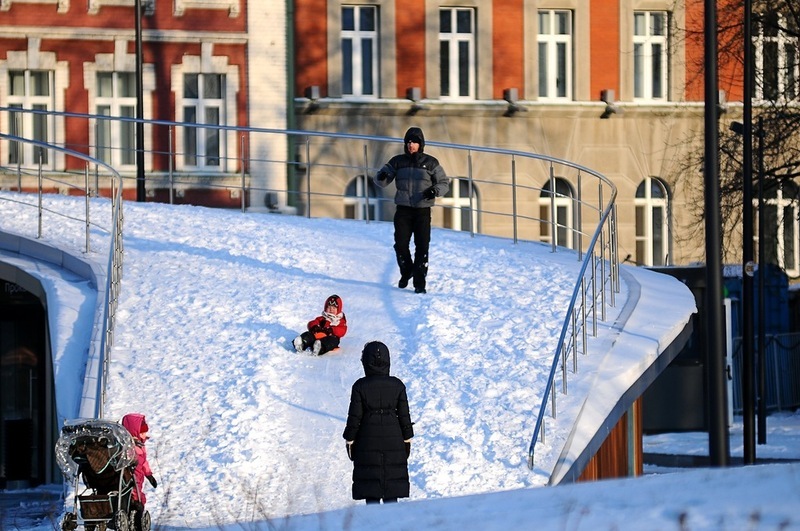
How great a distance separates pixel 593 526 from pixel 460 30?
33789 mm

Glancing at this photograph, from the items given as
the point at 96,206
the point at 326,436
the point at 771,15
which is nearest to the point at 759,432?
the point at 771,15

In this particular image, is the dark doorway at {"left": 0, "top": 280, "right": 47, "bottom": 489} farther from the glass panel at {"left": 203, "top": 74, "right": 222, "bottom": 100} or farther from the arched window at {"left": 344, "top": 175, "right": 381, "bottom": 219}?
the arched window at {"left": 344, "top": 175, "right": 381, "bottom": 219}

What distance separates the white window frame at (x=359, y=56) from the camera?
1501 inches

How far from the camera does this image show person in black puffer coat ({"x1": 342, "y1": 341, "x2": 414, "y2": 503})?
36.4 feet

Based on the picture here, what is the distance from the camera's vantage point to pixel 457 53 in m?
38.9

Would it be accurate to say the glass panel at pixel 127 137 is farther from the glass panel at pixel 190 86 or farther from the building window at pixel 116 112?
the glass panel at pixel 190 86

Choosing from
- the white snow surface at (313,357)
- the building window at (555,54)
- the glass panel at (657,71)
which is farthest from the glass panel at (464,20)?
the white snow surface at (313,357)

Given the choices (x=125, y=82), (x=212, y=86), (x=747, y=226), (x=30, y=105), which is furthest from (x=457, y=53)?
(x=747, y=226)

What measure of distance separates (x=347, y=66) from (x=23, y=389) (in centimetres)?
1585

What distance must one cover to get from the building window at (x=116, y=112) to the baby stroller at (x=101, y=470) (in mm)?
24698

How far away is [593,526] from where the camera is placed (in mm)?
5652

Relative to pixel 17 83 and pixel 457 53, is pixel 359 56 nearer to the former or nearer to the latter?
pixel 457 53

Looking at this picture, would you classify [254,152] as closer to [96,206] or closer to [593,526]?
[96,206]

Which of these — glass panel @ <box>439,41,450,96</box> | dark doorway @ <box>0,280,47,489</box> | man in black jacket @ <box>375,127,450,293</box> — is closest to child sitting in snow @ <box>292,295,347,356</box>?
man in black jacket @ <box>375,127,450,293</box>
